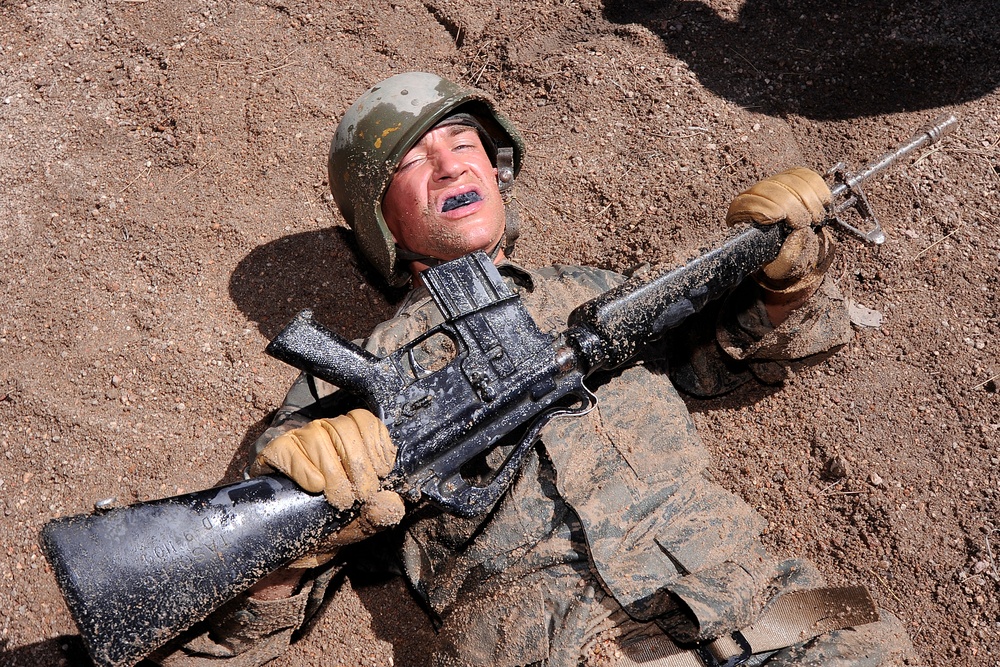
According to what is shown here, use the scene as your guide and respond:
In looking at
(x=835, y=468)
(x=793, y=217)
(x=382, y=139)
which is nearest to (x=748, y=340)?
(x=793, y=217)

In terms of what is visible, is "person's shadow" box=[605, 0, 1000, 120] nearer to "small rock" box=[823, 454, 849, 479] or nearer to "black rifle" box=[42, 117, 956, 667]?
"black rifle" box=[42, 117, 956, 667]

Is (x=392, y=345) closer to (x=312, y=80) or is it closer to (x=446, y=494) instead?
(x=446, y=494)

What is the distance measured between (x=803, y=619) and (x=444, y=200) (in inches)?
76.1

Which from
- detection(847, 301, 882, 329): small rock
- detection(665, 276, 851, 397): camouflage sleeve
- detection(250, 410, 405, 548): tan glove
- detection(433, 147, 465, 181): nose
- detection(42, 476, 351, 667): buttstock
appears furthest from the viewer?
detection(847, 301, 882, 329): small rock

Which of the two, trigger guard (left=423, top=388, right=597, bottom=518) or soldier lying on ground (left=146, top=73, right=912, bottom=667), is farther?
soldier lying on ground (left=146, top=73, right=912, bottom=667)

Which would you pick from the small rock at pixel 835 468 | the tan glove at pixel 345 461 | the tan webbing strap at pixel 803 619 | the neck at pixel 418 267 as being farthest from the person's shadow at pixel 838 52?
the tan glove at pixel 345 461

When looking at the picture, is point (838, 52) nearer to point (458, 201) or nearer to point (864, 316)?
point (864, 316)

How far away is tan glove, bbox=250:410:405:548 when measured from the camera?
227 cm

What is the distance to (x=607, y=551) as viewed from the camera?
2547 millimetres

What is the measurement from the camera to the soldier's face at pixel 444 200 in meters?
3.09

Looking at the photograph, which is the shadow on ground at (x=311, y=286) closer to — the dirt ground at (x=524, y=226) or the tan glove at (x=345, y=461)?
the dirt ground at (x=524, y=226)

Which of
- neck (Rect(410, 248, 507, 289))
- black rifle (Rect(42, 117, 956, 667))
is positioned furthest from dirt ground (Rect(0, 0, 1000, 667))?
neck (Rect(410, 248, 507, 289))

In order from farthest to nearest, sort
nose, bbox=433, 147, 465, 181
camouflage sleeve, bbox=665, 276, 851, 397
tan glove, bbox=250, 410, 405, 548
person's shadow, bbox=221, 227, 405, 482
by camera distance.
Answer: person's shadow, bbox=221, 227, 405, 482 → nose, bbox=433, 147, 465, 181 → camouflage sleeve, bbox=665, 276, 851, 397 → tan glove, bbox=250, 410, 405, 548

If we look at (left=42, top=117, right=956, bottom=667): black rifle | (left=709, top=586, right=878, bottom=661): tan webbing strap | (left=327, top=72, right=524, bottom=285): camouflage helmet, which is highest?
(left=327, top=72, right=524, bottom=285): camouflage helmet
